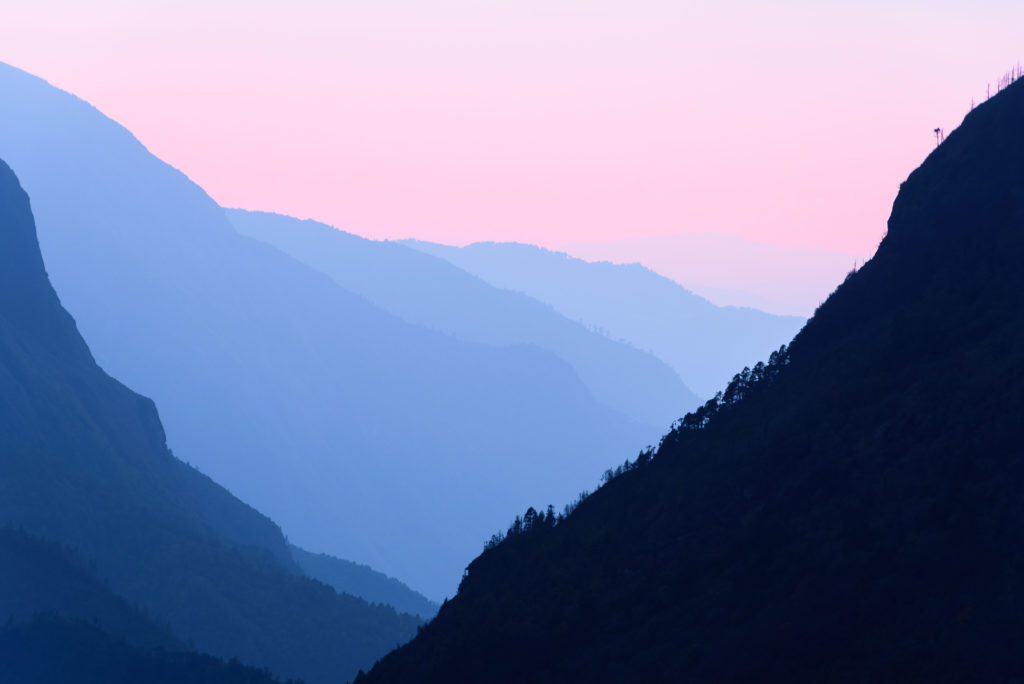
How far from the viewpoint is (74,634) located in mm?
171250

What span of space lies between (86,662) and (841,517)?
417 feet

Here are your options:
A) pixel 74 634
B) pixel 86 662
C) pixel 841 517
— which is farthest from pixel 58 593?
pixel 841 517

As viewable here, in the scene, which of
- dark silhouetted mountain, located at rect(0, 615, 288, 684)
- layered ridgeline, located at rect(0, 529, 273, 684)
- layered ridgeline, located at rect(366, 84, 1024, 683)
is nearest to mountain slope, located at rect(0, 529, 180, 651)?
layered ridgeline, located at rect(0, 529, 273, 684)

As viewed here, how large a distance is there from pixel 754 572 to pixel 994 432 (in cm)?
1226

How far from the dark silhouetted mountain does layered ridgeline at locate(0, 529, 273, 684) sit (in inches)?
4.5

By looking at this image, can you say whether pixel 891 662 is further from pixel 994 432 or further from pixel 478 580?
pixel 478 580

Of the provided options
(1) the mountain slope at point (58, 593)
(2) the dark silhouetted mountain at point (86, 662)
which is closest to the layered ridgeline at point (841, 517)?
(2) the dark silhouetted mountain at point (86, 662)

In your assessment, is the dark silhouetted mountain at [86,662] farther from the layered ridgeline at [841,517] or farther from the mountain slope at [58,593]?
the layered ridgeline at [841,517]

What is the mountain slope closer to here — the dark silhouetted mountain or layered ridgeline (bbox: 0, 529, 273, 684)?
layered ridgeline (bbox: 0, 529, 273, 684)

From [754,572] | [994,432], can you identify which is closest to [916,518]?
[994,432]

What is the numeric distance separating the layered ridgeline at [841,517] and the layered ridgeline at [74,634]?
267ft

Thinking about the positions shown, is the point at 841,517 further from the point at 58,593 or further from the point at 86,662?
the point at 58,593

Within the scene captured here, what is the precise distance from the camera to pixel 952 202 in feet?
271

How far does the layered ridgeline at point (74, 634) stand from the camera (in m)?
167
